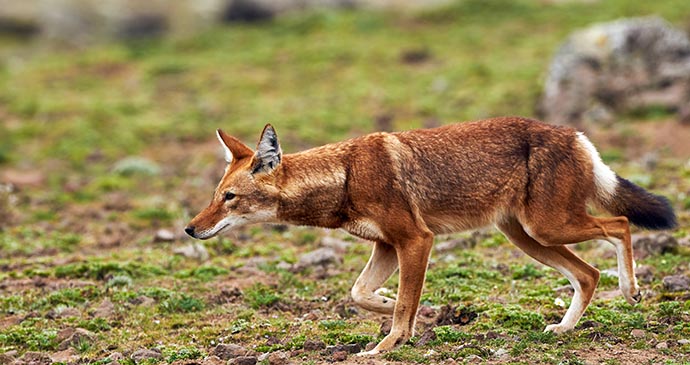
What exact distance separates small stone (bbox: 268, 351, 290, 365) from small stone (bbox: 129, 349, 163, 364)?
1.02 metres

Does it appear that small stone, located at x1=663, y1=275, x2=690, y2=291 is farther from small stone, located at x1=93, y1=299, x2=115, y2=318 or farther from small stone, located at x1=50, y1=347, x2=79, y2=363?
small stone, located at x1=50, y1=347, x2=79, y2=363

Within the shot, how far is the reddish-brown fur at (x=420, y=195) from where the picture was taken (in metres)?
8.35

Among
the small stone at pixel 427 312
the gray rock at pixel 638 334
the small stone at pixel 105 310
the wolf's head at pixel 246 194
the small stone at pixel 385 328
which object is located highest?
the wolf's head at pixel 246 194

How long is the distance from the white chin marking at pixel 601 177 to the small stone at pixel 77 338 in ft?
15.7

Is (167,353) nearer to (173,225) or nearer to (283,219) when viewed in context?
(283,219)

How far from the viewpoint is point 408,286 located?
27.2ft

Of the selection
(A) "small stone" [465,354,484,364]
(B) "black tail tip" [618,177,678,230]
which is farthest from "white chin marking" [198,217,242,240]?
(B) "black tail tip" [618,177,678,230]

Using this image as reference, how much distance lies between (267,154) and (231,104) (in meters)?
13.4

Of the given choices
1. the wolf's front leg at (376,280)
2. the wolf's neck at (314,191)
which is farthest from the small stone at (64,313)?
the wolf's front leg at (376,280)

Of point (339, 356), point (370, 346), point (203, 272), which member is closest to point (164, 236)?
point (203, 272)

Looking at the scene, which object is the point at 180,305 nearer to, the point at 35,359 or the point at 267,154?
the point at 35,359

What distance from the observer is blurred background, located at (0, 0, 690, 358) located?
1107 centimetres

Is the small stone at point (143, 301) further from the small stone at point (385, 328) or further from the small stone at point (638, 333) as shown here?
the small stone at point (638, 333)

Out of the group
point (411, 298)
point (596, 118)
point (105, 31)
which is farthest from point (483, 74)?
point (411, 298)
